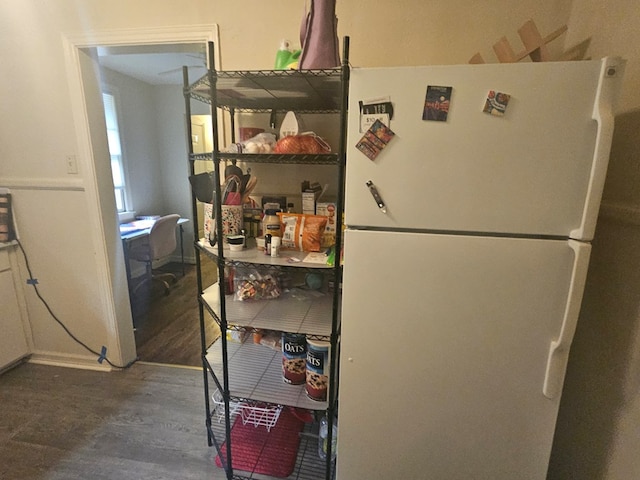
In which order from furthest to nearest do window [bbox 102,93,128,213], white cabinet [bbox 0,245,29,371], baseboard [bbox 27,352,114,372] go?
1. window [bbox 102,93,128,213]
2. baseboard [bbox 27,352,114,372]
3. white cabinet [bbox 0,245,29,371]

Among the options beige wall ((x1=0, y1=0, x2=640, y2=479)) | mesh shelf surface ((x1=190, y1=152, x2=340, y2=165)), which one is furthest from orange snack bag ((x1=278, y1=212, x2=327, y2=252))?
beige wall ((x1=0, y1=0, x2=640, y2=479))

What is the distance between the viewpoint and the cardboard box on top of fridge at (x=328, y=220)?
134cm

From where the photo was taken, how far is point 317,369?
1268 millimetres

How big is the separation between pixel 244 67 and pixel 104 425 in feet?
6.55

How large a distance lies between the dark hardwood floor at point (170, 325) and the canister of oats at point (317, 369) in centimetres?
124

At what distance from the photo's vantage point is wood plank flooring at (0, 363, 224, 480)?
1474mm

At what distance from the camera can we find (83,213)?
6.30ft

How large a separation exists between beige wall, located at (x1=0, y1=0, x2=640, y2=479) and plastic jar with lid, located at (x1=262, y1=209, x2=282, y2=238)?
0.76m

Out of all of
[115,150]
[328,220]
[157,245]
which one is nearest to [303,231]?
[328,220]

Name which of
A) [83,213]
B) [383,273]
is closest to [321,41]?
[383,273]

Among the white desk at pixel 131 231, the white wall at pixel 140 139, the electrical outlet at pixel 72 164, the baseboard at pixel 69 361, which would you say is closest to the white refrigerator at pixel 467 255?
the electrical outlet at pixel 72 164

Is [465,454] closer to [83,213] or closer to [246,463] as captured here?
[246,463]

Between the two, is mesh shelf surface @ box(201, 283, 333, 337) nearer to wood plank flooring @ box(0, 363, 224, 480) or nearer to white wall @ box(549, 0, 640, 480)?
wood plank flooring @ box(0, 363, 224, 480)

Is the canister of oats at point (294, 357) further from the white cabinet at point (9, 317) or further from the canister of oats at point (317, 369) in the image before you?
the white cabinet at point (9, 317)
